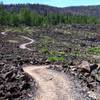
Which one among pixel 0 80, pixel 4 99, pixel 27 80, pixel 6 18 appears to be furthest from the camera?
pixel 6 18

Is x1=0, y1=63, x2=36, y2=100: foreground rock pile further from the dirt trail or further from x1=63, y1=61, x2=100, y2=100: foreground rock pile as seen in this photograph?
x1=63, y1=61, x2=100, y2=100: foreground rock pile

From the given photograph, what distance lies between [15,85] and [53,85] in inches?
148

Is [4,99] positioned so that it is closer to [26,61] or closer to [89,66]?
[89,66]

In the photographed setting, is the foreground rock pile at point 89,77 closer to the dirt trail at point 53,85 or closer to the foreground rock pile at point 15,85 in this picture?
the dirt trail at point 53,85

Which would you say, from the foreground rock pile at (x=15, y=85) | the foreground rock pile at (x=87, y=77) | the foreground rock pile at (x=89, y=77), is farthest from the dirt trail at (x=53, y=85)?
the foreground rock pile at (x=89, y=77)

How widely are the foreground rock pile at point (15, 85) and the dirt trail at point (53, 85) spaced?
2.56 ft

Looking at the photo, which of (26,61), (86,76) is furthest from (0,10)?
(86,76)

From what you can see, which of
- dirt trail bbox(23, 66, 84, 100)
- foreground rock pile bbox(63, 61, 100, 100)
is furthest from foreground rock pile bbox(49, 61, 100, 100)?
dirt trail bbox(23, 66, 84, 100)

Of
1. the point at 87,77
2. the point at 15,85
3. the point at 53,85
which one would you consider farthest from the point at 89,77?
the point at 15,85

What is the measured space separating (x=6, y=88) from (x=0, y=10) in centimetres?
14066

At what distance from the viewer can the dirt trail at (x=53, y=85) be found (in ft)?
81.0

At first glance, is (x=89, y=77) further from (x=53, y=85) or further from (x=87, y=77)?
(x=53, y=85)

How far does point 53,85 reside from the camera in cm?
2794

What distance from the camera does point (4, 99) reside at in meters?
22.5
